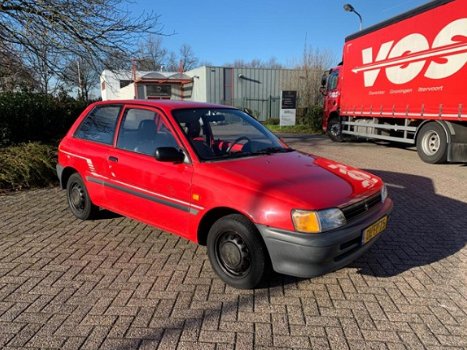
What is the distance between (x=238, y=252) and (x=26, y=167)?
5516 mm

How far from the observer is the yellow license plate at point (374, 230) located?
10.3ft

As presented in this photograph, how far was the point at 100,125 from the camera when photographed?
4.70m

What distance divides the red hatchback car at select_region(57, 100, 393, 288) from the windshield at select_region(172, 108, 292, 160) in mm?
15

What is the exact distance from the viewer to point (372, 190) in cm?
347

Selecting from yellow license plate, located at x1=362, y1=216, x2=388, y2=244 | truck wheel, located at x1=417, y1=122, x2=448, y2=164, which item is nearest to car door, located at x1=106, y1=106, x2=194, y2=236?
yellow license plate, located at x1=362, y1=216, x2=388, y2=244

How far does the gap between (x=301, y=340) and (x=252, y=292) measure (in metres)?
0.72

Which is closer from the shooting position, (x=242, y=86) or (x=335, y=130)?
(x=335, y=130)

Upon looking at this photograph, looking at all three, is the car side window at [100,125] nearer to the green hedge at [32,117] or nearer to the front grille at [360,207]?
the front grille at [360,207]

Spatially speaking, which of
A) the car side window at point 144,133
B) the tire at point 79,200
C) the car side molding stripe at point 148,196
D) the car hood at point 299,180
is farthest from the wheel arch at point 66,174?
the car hood at point 299,180

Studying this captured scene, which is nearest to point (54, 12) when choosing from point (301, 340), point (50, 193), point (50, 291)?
point (50, 193)

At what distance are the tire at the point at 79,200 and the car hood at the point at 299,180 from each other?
2336 millimetres

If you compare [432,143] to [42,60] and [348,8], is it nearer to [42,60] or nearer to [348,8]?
[42,60]

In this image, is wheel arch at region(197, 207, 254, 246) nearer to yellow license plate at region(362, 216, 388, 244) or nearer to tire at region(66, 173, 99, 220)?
yellow license plate at region(362, 216, 388, 244)

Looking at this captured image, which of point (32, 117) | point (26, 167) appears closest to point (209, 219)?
point (26, 167)
